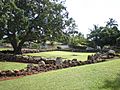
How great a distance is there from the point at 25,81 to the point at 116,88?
5155 mm

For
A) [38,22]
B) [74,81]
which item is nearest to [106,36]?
[38,22]

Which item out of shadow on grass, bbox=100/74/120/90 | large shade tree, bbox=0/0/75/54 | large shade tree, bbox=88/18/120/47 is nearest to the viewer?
shadow on grass, bbox=100/74/120/90

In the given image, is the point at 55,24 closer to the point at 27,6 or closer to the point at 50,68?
the point at 27,6

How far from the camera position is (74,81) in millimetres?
15258

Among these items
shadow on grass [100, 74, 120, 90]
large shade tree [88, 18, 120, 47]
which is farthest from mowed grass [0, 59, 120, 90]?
large shade tree [88, 18, 120, 47]

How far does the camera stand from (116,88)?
14000 mm

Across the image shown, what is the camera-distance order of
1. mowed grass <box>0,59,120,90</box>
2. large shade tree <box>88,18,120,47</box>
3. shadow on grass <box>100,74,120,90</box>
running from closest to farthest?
1. shadow on grass <box>100,74,120,90</box>
2. mowed grass <box>0,59,120,90</box>
3. large shade tree <box>88,18,120,47</box>

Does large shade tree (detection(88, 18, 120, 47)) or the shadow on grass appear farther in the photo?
large shade tree (detection(88, 18, 120, 47))

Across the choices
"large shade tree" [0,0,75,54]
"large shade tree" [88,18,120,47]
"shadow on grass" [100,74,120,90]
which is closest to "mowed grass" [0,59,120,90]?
"shadow on grass" [100,74,120,90]

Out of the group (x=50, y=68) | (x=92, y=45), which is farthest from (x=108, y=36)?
(x=50, y=68)

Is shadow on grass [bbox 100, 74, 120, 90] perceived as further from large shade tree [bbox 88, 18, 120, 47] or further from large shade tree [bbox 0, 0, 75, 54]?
large shade tree [bbox 88, 18, 120, 47]

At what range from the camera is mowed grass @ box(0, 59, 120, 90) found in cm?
1429

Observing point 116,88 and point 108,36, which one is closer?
point 116,88

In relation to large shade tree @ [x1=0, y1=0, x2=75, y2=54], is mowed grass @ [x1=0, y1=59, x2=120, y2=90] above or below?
below
